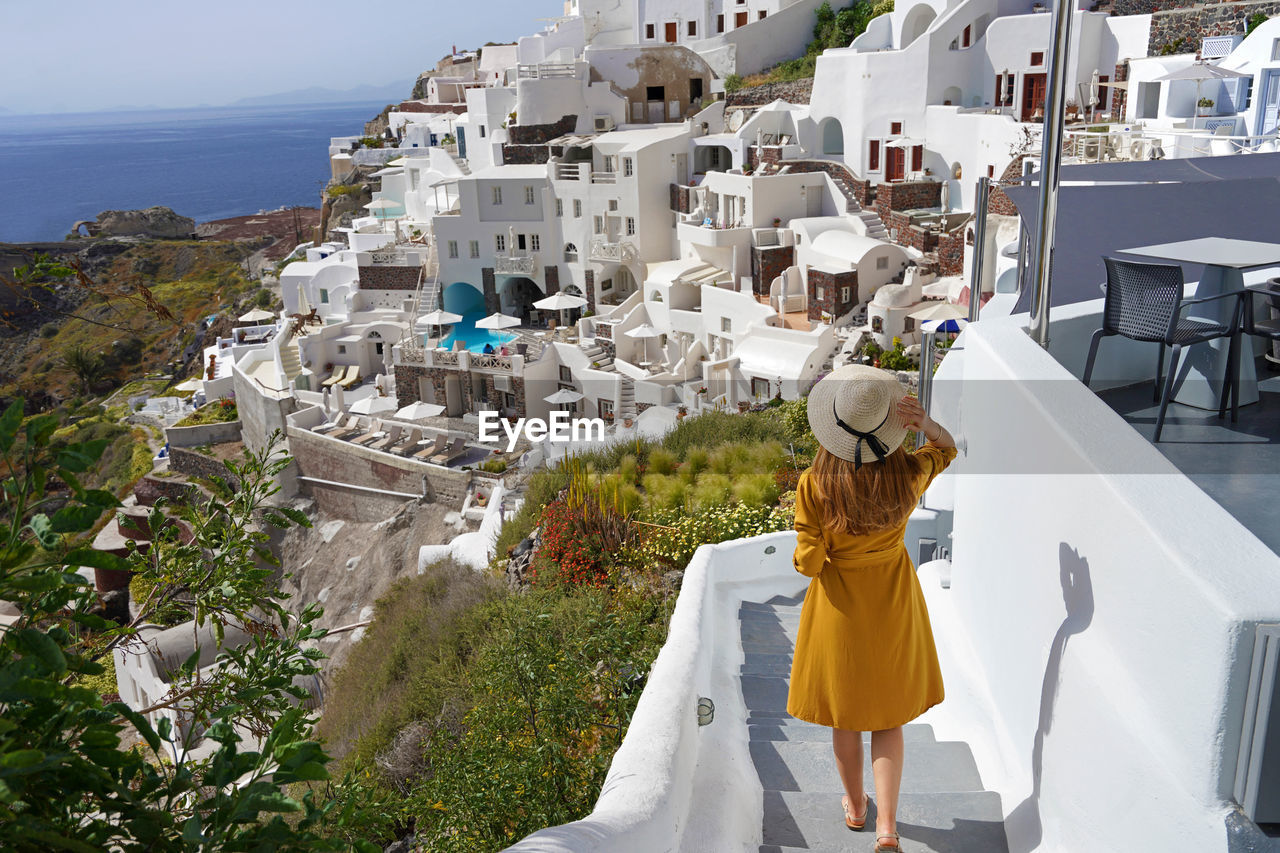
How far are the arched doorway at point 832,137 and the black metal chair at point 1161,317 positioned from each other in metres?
30.2

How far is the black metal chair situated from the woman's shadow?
1.05 m

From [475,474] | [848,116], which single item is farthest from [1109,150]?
[475,474]

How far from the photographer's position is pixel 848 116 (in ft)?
99.3

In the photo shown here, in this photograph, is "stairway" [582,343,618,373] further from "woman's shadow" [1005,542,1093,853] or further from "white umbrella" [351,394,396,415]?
"woman's shadow" [1005,542,1093,853]

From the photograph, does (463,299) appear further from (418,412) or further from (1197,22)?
(1197,22)

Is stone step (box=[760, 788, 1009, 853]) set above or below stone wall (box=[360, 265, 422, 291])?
above

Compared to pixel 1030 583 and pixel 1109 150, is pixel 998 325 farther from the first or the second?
pixel 1109 150

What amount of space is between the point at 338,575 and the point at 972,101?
74.7 ft

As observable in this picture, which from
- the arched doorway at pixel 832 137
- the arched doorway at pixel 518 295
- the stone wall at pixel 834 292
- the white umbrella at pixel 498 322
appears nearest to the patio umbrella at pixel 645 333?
the white umbrella at pixel 498 322

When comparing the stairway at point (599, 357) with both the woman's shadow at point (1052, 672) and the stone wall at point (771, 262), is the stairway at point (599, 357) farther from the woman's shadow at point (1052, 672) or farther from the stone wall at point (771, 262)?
the woman's shadow at point (1052, 672)

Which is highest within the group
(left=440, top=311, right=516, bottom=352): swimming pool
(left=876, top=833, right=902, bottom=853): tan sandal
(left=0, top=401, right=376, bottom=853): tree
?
(left=0, top=401, right=376, bottom=853): tree

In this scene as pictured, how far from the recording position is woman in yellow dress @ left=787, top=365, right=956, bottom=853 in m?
2.80

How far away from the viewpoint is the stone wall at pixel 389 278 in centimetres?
3425

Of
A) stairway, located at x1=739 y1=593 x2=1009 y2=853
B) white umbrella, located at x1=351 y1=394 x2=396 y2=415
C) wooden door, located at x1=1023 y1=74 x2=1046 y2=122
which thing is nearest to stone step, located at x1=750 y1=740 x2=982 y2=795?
stairway, located at x1=739 y1=593 x2=1009 y2=853
